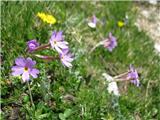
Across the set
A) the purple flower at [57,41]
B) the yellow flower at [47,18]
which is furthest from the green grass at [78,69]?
the purple flower at [57,41]

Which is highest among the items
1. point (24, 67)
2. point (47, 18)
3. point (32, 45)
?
point (47, 18)

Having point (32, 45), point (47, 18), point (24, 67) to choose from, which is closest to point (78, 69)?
point (47, 18)

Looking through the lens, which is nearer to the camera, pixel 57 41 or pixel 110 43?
pixel 57 41

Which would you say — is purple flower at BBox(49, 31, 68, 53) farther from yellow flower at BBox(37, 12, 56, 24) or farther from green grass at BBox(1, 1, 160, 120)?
yellow flower at BBox(37, 12, 56, 24)

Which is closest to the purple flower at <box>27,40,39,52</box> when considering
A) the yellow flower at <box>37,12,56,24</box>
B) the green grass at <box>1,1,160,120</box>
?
the green grass at <box>1,1,160,120</box>

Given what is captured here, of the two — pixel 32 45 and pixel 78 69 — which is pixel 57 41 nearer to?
pixel 32 45

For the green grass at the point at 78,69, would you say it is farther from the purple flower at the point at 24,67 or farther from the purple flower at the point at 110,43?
the purple flower at the point at 24,67

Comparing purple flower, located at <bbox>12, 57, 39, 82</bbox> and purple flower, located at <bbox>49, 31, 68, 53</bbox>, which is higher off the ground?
purple flower, located at <bbox>49, 31, 68, 53</bbox>

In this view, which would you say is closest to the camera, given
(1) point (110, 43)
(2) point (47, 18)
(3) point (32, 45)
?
(3) point (32, 45)

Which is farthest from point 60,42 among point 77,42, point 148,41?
point 148,41
